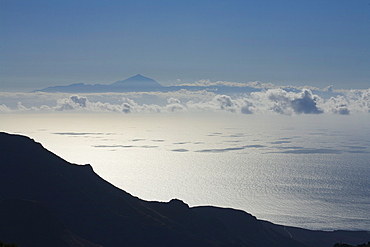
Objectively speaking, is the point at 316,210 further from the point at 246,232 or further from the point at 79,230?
the point at 79,230

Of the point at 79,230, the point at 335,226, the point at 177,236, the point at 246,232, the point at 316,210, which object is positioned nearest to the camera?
the point at 79,230

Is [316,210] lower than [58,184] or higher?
lower

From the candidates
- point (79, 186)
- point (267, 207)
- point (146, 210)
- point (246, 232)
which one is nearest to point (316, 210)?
point (267, 207)

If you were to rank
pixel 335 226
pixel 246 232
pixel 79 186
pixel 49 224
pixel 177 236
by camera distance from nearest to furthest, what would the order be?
pixel 49 224 → pixel 177 236 → pixel 79 186 → pixel 246 232 → pixel 335 226

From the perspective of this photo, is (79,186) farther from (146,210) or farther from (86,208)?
(146,210)

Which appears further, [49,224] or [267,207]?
[267,207]

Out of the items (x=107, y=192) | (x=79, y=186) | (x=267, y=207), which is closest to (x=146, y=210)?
(x=107, y=192)
